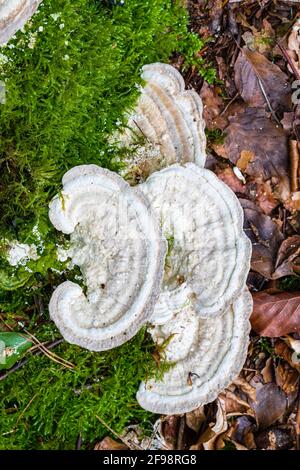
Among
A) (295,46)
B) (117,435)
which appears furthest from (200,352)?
(295,46)

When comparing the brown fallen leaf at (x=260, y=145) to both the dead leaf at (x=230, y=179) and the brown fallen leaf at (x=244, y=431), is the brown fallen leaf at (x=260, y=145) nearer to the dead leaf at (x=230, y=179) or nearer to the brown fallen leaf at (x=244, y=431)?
the dead leaf at (x=230, y=179)

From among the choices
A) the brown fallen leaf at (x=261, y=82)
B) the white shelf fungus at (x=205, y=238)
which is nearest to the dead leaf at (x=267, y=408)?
the white shelf fungus at (x=205, y=238)

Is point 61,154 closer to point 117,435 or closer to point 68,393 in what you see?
point 68,393

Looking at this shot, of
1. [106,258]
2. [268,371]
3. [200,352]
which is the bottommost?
[268,371]

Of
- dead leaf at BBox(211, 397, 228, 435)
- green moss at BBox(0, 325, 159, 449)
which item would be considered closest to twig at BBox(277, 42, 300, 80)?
green moss at BBox(0, 325, 159, 449)
